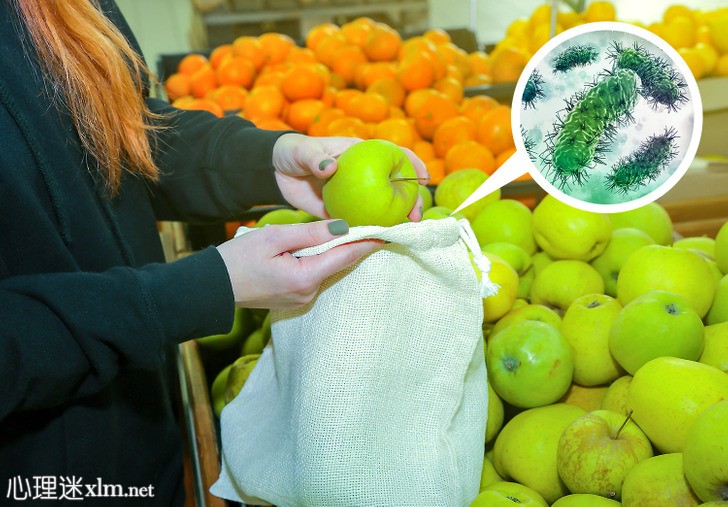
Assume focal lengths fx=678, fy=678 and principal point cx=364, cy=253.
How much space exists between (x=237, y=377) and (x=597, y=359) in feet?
1.94

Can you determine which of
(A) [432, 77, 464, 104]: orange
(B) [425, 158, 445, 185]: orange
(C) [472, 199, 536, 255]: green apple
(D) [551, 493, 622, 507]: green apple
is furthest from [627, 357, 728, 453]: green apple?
(A) [432, 77, 464, 104]: orange

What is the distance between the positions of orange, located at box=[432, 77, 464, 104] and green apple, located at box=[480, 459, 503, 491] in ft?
4.21

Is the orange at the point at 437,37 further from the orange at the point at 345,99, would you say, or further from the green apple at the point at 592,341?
the green apple at the point at 592,341

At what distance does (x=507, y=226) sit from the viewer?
1.30m

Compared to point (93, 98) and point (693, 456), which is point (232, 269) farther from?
point (693, 456)

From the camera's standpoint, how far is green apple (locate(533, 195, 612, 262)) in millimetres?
1202

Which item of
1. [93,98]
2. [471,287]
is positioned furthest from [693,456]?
[93,98]

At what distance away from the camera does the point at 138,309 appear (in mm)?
791

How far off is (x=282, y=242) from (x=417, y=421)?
0.97 feet

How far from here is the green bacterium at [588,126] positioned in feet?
2.42

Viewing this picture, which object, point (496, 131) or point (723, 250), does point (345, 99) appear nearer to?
point (496, 131)

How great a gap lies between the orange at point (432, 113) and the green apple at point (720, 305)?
3.30 feet

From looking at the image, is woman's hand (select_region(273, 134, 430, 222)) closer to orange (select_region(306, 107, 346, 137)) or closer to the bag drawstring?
the bag drawstring

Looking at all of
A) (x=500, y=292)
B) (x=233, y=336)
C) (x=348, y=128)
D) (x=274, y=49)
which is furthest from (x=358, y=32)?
(x=500, y=292)
